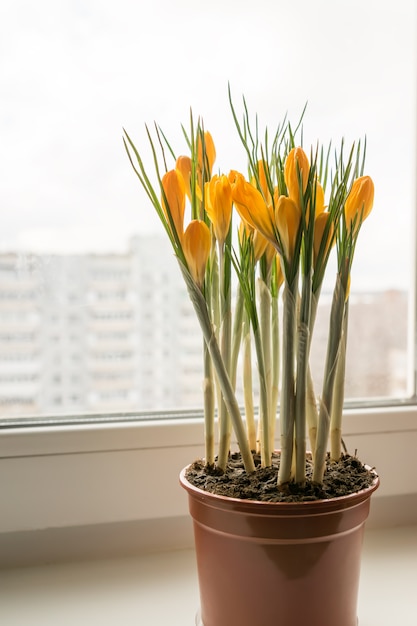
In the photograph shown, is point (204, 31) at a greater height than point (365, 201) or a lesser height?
greater

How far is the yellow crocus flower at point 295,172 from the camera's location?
495 mm

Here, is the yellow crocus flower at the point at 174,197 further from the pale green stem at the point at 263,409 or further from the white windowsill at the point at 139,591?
Answer: the white windowsill at the point at 139,591

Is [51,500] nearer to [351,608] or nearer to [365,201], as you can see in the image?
[351,608]

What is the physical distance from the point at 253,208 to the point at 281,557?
0.28m

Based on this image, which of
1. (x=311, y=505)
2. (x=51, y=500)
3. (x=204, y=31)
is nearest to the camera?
(x=311, y=505)

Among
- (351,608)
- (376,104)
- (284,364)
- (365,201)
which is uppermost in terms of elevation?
(376,104)

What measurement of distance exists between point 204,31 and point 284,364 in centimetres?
51

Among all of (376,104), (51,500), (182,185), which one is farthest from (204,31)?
(51,500)

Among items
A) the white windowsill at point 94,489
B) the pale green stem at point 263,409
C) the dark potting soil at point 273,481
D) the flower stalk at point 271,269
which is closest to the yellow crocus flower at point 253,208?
the flower stalk at point 271,269

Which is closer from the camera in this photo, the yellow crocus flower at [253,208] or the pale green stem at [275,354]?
the yellow crocus flower at [253,208]

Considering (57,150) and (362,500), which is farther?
(57,150)

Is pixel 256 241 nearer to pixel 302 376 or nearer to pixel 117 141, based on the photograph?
pixel 302 376

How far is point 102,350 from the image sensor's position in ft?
2.67

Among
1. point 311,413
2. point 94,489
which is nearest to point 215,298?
point 311,413
